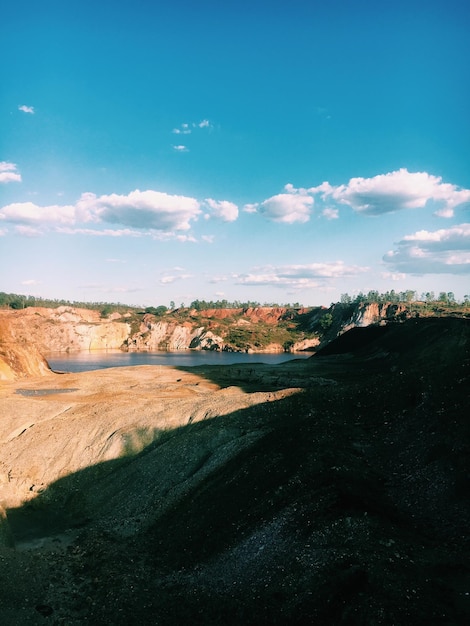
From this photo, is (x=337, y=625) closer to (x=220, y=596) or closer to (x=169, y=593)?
(x=220, y=596)

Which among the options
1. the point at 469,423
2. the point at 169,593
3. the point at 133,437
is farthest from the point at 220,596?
the point at 133,437

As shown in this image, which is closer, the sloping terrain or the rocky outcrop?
the sloping terrain

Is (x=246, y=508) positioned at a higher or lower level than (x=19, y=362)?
higher

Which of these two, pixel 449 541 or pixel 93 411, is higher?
pixel 449 541

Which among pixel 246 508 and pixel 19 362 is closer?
pixel 246 508

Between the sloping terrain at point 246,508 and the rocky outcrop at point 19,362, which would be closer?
the sloping terrain at point 246,508

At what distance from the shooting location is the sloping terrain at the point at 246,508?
17219mm

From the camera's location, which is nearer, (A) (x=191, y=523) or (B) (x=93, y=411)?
(A) (x=191, y=523)

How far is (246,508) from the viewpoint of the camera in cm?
2642

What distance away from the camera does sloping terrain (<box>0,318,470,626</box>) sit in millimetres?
17219

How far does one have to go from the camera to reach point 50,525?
34719mm

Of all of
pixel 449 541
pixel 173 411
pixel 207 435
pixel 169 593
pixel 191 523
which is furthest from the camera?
pixel 173 411

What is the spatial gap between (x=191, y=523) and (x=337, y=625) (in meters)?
15.9

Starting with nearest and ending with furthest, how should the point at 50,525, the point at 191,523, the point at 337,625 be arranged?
the point at 337,625, the point at 191,523, the point at 50,525
